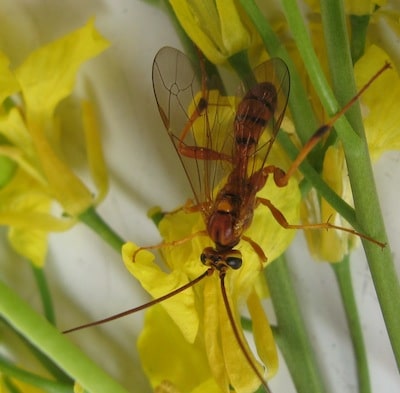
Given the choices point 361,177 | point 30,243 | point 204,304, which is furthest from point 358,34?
point 30,243

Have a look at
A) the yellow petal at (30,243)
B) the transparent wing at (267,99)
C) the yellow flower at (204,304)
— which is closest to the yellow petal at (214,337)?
the yellow flower at (204,304)

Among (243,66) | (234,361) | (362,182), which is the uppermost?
(243,66)

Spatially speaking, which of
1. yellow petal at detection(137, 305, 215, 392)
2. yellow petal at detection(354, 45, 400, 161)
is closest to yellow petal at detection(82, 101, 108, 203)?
yellow petal at detection(137, 305, 215, 392)

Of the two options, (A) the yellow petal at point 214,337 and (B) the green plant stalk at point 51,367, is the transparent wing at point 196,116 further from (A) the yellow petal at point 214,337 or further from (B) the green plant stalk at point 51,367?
(B) the green plant stalk at point 51,367

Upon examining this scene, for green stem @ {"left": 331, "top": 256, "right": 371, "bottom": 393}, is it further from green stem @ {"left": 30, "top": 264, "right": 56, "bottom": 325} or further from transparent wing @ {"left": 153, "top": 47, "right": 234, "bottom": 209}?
green stem @ {"left": 30, "top": 264, "right": 56, "bottom": 325}

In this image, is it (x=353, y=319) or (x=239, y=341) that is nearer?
(x=239, y=341)

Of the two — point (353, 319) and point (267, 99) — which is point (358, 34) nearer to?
point (267, 99)
